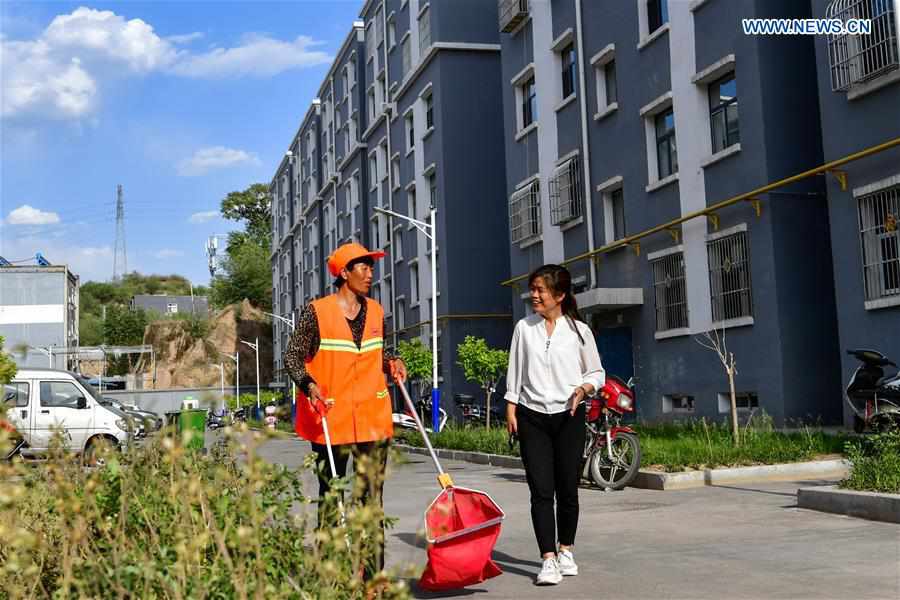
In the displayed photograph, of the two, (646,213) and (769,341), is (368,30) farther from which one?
(769,341)

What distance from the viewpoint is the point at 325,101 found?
5512 centimetres

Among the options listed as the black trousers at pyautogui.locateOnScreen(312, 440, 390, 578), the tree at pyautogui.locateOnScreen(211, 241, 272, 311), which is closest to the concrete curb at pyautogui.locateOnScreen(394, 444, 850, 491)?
the black trousers at pyautogui.locateOnScreen(312, 440, 390, 578)

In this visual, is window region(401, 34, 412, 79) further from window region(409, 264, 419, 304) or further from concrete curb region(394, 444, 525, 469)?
concrete curb region(394, 444, 525, 469)

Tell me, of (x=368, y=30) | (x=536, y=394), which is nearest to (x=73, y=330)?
(x=368, y=30)

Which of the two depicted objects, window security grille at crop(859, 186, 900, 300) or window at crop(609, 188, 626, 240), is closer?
window security grille at crop(859, 186, 900, 300)

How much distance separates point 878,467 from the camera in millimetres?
8523

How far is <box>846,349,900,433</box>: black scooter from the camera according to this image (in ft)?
35.4

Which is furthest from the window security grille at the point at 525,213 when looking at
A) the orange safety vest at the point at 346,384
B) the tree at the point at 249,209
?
the tree at the point at 249,209

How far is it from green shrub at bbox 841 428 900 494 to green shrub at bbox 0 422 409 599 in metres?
5.46

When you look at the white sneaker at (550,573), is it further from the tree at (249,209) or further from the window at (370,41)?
the tree at (249,209)

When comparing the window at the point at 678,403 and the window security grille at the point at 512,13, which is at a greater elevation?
the window security grille at the point at 512,13

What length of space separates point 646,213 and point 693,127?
2.47 metres

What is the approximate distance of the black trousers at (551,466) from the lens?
19.8ft

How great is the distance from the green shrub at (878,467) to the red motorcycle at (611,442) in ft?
8.74
